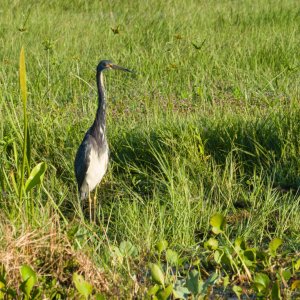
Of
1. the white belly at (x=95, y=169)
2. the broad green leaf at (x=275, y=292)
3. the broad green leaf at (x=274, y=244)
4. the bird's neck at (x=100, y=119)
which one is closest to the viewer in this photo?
the broad green leaf at (x=275, y=292)

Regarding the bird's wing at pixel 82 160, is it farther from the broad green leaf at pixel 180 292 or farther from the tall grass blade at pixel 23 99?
the broad green leaf at pixel 180 292

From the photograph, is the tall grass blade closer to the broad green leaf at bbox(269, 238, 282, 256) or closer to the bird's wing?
the broad green leaf at bbox(269, 238, 282, 256)

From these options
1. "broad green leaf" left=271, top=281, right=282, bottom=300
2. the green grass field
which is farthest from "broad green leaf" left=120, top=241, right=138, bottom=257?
"broad green leaf" left=271, top=281, right=282, bottom=300

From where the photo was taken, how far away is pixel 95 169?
477 centimetres

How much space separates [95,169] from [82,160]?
13cm

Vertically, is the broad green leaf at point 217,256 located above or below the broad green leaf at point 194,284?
below

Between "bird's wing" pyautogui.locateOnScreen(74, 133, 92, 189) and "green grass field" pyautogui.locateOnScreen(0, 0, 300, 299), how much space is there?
0.14m

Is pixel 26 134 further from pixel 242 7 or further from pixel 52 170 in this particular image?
pixel 242 7

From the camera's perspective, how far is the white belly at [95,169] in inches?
188

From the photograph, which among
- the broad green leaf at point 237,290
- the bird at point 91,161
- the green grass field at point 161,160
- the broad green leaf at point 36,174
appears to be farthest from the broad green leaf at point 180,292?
the bird at point 91,161

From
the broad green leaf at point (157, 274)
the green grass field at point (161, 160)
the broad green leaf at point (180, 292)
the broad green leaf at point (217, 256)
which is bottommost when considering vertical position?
the green grass field at point (161, 160)

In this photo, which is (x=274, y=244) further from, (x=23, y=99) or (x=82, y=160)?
(x=82, y=160)

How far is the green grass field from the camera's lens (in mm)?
3201

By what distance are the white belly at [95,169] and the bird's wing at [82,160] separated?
1.1 inches
